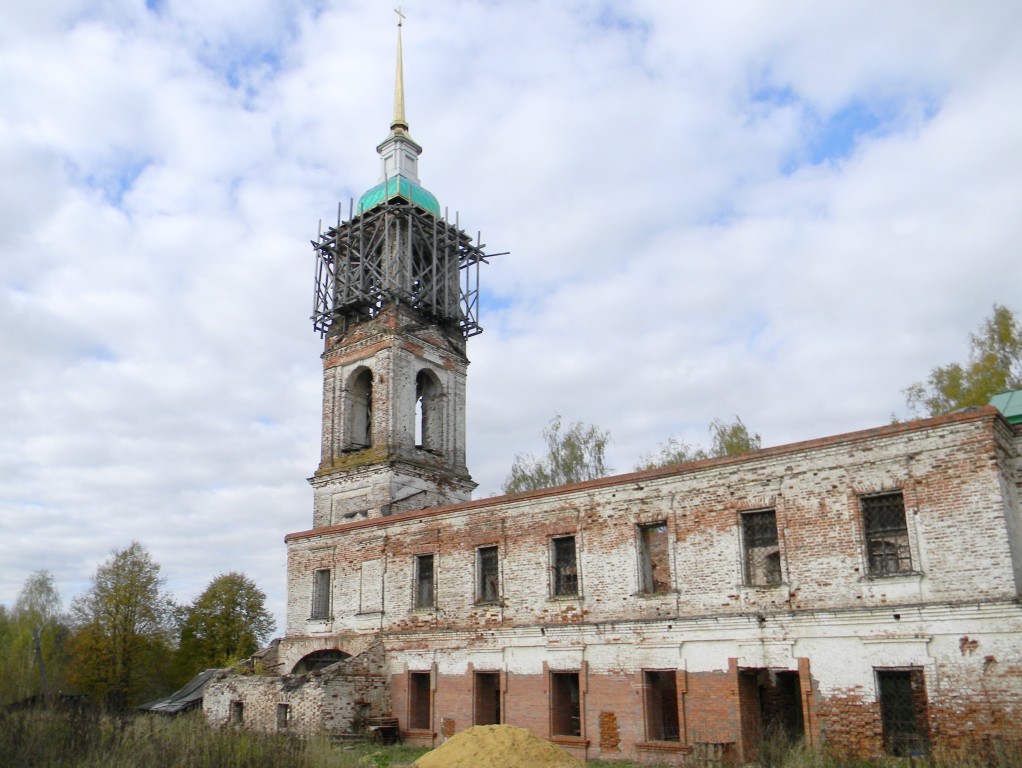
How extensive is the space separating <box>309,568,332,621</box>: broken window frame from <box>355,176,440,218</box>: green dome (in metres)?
14.1

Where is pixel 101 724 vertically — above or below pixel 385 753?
above

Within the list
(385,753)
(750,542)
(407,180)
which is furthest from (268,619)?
(750,542)

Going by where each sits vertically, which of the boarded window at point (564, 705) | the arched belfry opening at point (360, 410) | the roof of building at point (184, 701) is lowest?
the roof of building at point (184, 701)

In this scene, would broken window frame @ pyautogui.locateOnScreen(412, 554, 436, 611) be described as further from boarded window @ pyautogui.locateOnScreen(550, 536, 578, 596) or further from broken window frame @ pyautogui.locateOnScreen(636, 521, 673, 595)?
broken window frame @ pyautogui.locateOnScreen(636, 521, 673, 595)

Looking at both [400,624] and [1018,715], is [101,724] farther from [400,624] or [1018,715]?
[1018,715]

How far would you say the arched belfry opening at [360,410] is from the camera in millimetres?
30688

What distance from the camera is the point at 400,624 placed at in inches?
870

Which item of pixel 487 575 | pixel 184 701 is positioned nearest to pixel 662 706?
pixel 487 575

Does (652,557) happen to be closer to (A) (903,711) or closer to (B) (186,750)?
(A) (903,711)

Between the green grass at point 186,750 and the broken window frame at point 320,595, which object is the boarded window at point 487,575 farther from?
the green grass at point 186,750

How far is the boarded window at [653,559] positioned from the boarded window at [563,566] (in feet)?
5.78

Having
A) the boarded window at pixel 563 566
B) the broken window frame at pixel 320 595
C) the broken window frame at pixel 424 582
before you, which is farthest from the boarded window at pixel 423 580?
the boarded window at pixel 563 566

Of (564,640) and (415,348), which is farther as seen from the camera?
(415,348)

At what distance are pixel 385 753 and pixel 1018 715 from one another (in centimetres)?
1246
